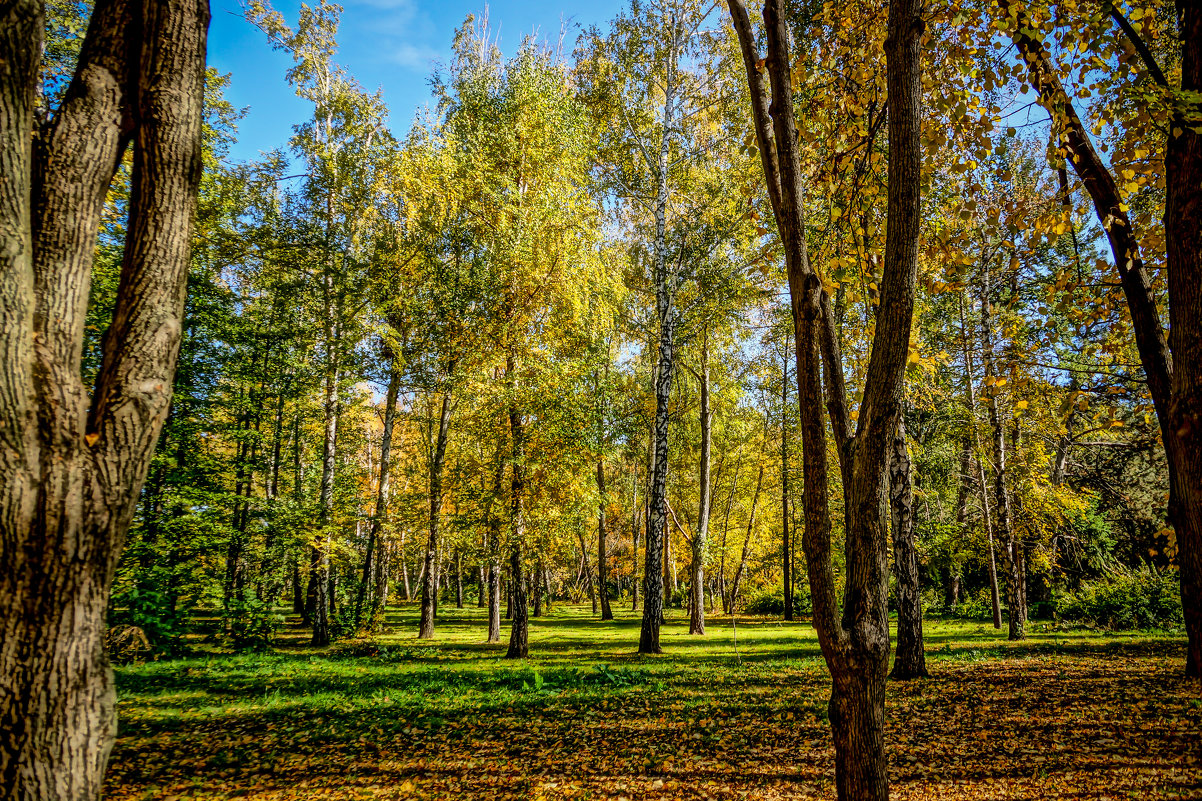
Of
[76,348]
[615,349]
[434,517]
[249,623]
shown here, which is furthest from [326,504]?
[76,348]

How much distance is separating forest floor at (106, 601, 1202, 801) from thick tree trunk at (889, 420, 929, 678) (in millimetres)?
492

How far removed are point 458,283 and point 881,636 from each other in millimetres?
13134

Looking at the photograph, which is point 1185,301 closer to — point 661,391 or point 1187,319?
Result: point 1187,319

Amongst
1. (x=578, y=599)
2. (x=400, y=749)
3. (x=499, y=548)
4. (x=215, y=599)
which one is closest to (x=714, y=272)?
(x=499, y=548)

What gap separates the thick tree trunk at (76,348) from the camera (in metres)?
1.78

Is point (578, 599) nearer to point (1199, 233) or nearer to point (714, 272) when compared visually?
point (714, 272)

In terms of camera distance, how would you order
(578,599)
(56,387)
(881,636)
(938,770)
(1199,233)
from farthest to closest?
(578,599)
(938,770)
(1199,233)
(881,636)
(56,387)

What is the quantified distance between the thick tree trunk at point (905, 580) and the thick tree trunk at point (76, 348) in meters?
8.94

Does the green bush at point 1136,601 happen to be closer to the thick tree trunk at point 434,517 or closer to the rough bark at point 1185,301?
the rough bark at point 1185,301

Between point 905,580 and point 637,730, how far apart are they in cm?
525

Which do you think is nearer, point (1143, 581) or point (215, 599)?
point (215, 599)

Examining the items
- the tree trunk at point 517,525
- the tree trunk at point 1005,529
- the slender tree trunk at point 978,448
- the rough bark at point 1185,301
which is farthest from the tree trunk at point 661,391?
the rough bark at point 1185,301

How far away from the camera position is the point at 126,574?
10.2 meters

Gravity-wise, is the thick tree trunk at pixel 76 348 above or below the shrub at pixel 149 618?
above
